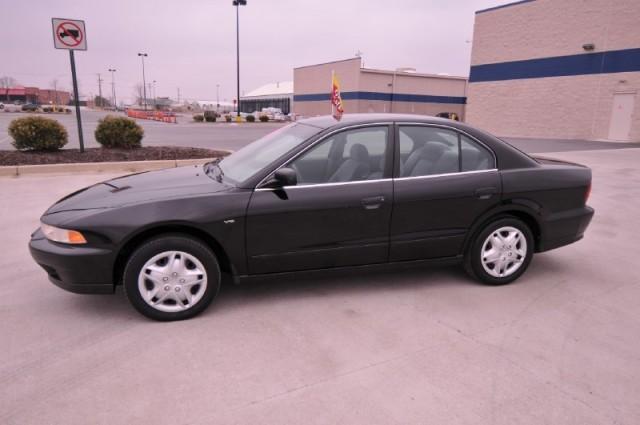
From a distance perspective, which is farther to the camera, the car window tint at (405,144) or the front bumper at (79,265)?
the car window tint at (405,144)


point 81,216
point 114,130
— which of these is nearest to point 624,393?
point 81,216

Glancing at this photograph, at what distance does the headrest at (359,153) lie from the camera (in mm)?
3873

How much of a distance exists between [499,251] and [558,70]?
23.6 m

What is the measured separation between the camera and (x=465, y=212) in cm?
Answer: 400

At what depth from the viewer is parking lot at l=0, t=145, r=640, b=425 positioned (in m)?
2.52

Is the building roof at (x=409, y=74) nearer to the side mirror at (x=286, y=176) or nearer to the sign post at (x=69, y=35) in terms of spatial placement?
the sign post at (x=69, y=35)

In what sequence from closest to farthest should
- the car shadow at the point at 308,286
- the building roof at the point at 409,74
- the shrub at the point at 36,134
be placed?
1. the car shadow at the point at 308,286
2. the shrub at the point at 36,134
3. the building roof at the point at 409,74

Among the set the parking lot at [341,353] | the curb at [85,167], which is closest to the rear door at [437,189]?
the parking lot at [341,353]

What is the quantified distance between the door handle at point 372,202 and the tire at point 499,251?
1043 millimetres

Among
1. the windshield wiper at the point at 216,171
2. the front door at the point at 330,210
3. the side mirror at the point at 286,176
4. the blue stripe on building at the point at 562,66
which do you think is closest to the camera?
the side mirror at the point at 286,176

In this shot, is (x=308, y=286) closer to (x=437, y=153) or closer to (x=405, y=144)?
(x=405, y=144)

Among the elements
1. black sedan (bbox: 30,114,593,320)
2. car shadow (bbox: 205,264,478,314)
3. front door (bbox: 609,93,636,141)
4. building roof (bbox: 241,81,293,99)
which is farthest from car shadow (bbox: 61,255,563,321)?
building roof (bbox: 241,81,293,99)

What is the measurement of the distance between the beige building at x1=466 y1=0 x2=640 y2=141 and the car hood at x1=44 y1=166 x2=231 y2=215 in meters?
23.4

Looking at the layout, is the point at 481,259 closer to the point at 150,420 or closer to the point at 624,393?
the point at 624,393
